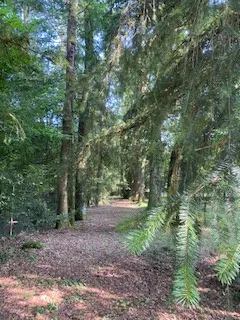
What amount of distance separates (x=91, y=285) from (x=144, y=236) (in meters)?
3.66

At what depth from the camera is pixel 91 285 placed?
429 centimetres

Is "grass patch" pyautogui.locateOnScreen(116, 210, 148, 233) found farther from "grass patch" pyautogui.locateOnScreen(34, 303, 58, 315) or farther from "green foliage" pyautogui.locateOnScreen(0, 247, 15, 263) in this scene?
"green foliage" pyautogui.locateOnScreen(0, 247, 15, 263)

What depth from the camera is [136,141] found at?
4.26 meters

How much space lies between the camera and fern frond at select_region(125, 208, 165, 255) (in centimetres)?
99

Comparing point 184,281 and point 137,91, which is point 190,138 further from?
point 184,281

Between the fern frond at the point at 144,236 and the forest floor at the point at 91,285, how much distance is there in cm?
251

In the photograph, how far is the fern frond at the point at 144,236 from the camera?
99cm

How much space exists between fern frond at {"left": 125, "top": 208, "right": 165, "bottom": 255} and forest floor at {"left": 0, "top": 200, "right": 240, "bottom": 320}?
98.8 inches

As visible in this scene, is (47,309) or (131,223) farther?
(47,309)

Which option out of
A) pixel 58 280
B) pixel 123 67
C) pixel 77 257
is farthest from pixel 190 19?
pixel 77 257

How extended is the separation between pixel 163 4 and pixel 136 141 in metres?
1.87

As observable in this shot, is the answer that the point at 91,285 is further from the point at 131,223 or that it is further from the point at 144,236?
the point at 144,236

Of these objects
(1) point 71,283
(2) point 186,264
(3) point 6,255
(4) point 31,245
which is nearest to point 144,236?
(2) point 186,264

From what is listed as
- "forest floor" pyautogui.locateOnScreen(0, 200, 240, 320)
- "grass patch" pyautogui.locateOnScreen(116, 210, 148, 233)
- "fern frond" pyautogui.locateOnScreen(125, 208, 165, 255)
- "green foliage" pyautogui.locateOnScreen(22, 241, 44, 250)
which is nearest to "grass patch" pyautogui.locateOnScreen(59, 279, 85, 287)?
"forest floor" pyautogui.locateOnScreen(0, 200, 240, 320)
